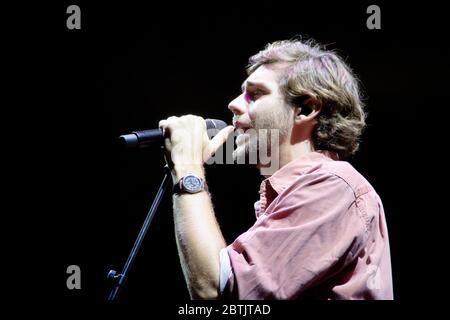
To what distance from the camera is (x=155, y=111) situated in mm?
2301

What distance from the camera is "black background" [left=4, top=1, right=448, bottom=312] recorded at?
2107 millimetres

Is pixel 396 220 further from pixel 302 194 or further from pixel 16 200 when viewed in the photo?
pixel 16 200

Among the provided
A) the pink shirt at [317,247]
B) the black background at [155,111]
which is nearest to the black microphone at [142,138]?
the pink shirt at [317,247]

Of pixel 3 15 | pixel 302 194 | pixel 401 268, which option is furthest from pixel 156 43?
pixel 401 268

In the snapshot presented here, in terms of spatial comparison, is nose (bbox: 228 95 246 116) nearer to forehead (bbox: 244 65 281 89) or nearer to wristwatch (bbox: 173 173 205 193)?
forehead (bbox: 244 65 281 89)

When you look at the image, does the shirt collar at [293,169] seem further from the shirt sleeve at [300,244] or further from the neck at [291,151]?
the shirt sleeve at [300,244]

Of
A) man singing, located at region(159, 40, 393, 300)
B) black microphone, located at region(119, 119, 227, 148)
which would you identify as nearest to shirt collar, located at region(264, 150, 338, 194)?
man singing, located at region(159, 40, 393, 300)

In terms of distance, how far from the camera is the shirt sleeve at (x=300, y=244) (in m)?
0.95

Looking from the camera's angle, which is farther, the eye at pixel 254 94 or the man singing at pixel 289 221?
the eye at pixel 254 94

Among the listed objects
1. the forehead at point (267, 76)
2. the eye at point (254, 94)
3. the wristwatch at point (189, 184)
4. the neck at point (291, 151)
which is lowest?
the wristwatch at point (189, 184)

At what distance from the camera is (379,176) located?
221cm

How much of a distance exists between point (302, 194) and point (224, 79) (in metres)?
1.36

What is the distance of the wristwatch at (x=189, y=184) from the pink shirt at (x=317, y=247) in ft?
0.56

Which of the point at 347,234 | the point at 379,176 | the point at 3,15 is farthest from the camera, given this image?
the point at 379,176
